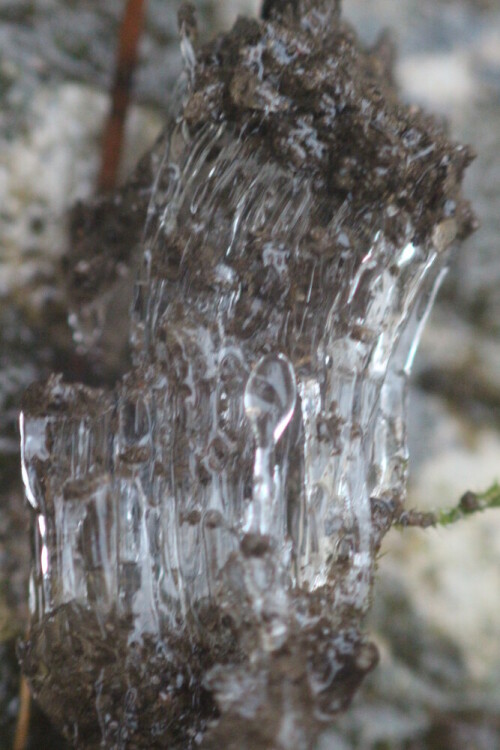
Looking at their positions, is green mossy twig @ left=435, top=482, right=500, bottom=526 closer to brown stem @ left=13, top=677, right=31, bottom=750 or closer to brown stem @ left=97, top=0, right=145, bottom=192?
brown stem @ left=13, top=677, right=31, bottom=750

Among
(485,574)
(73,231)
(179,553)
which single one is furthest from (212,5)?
(485,574)

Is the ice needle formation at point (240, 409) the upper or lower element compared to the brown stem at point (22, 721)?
upper

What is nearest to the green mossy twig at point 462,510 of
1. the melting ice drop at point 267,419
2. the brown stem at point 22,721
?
the melting ice drop at point 267,419

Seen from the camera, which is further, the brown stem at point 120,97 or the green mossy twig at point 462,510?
the brown stem at point 120,97

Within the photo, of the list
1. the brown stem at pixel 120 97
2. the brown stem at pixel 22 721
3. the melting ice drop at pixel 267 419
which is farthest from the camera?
the brown stem at pixel 120 97

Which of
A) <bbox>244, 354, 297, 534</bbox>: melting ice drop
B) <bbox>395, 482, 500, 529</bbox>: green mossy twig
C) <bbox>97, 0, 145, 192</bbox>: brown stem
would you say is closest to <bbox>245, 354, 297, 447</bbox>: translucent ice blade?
<bbox>244, 354, 297, 534</bbox>: melting ice drop

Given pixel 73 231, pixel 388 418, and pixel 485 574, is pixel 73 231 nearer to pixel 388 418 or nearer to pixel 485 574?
pixel 388 418

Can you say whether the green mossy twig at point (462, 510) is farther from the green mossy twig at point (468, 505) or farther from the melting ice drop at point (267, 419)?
the melting ice drop at point (267, 419)
